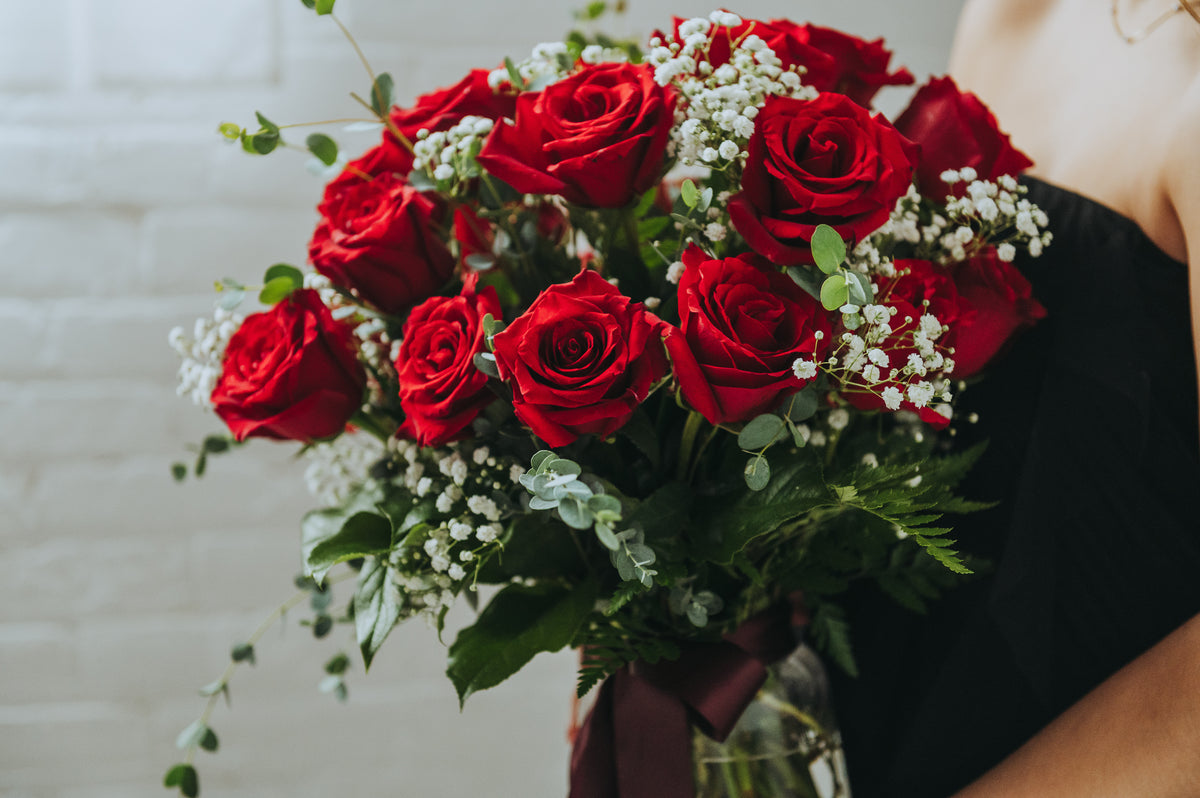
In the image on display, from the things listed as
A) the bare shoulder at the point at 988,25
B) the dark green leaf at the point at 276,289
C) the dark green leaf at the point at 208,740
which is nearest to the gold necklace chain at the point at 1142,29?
the bare shoulder at the point at 988,25

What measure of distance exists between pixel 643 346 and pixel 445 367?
4.7 inches

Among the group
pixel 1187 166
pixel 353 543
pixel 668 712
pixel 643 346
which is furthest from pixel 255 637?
pixel 1187 166

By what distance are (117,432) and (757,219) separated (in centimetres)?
89

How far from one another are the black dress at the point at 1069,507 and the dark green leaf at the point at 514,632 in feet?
1.04

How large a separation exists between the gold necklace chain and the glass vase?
1.88ft

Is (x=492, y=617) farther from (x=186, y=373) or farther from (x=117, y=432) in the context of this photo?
(x=117, y=432)

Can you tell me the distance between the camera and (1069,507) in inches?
24.6

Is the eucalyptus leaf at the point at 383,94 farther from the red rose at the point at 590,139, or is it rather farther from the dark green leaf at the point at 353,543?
the dark green leaf at the point at 353,543

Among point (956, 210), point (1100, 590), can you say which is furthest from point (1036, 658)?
point (956, 210)

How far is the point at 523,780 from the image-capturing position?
116cm

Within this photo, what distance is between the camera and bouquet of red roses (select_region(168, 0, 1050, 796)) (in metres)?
0.44

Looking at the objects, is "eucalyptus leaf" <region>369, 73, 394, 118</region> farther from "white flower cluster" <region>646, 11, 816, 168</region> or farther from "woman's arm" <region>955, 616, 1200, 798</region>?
"woman's arm" <region>955, 616, 1200, 798</region>

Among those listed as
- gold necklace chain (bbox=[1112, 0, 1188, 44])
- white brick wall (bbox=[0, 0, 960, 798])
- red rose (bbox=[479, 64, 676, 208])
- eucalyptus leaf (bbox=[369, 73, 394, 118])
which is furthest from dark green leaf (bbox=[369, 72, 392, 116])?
gold necklace chain (bbox=[1112, 0, 1188, 44])

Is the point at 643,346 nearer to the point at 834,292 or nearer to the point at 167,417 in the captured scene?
the point at 834,292
